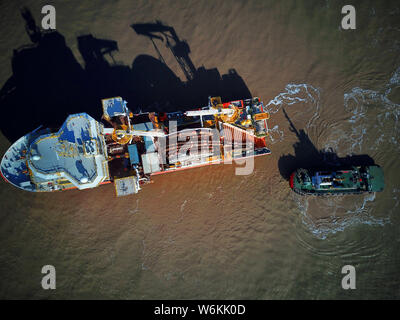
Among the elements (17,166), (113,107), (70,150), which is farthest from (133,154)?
(17,166)

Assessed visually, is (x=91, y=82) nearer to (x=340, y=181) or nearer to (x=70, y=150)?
(x=70, y=150)

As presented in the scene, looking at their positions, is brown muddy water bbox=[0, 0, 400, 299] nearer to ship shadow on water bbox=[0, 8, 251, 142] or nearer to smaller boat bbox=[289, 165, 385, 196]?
ship shadow on water bbox=[0, 8, 251, 142]

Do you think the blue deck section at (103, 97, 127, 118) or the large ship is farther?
the blue deck section at (103, 97, 127, 118)

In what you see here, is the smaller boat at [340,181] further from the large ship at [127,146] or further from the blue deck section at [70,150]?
the blue deck section at [70,150]

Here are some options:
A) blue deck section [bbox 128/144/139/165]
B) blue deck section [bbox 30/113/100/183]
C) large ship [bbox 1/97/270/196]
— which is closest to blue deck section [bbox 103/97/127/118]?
large ship [bbox 1/97/270/196]

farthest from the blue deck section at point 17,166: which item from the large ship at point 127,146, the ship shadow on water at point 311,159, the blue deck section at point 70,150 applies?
the ship shadow on water at point 311,159

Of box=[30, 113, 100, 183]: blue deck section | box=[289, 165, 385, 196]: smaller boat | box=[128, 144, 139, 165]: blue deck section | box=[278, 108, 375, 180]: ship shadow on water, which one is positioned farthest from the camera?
box=[278, 108, 375, 180]: ship shadow on water

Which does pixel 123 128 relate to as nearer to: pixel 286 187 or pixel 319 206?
pixel 286 187
